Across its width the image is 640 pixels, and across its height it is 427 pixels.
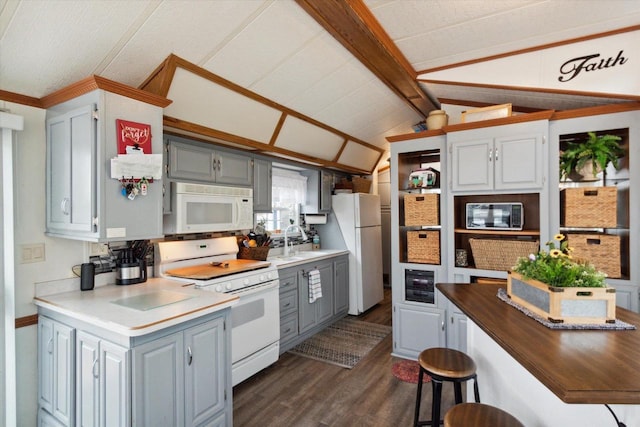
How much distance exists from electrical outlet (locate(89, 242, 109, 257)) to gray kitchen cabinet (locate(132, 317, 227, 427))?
1116 millimetres

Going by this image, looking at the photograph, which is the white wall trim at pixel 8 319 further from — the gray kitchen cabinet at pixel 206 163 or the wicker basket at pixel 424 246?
the wicker basket at pixel 424 246

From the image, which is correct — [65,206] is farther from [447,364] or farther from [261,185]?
[447,364]

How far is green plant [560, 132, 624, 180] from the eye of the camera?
2.44 metres

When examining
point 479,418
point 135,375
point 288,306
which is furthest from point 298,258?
point 479,418

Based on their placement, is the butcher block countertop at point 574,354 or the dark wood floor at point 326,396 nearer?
the butcher block countertop at point 574,354

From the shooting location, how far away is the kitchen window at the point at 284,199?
421 centimetres

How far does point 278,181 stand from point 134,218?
2305mm

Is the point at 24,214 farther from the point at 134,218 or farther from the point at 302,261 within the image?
the point at 302,261

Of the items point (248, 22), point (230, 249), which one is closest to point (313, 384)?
point (230, 249)

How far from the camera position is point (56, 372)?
6.50ft

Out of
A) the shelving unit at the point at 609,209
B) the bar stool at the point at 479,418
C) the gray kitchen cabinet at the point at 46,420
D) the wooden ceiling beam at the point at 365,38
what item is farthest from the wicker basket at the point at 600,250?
the gray kitchen cabinet at the point at 46,420

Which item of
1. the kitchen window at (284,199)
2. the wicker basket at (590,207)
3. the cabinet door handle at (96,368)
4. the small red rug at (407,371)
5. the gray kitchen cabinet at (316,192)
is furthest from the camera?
the gray kitchen cabinet at (316,192)

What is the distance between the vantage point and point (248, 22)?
212cm

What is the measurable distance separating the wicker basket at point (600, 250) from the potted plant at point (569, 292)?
125cm
